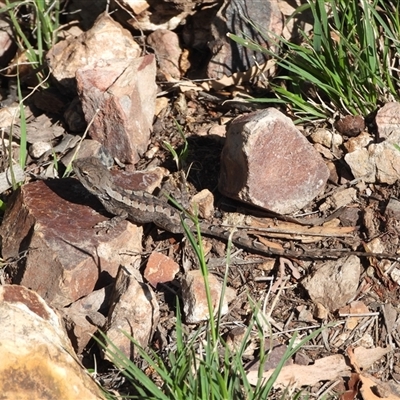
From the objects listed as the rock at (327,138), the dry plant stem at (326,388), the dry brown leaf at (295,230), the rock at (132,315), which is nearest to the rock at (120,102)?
the dry brown leaf at (295,230)

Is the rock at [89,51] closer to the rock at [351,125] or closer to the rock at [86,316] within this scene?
the rock at [351,125]

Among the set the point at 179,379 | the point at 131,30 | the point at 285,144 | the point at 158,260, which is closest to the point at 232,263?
the point at 158,260

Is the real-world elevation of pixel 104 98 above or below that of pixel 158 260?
above

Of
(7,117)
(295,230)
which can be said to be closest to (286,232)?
(295,230)

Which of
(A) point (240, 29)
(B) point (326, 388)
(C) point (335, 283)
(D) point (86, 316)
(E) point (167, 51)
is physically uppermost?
(A) point (240, 29)

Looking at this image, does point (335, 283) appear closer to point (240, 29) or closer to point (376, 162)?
point (376, 162)

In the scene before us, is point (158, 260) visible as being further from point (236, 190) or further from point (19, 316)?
point (19, 316)
